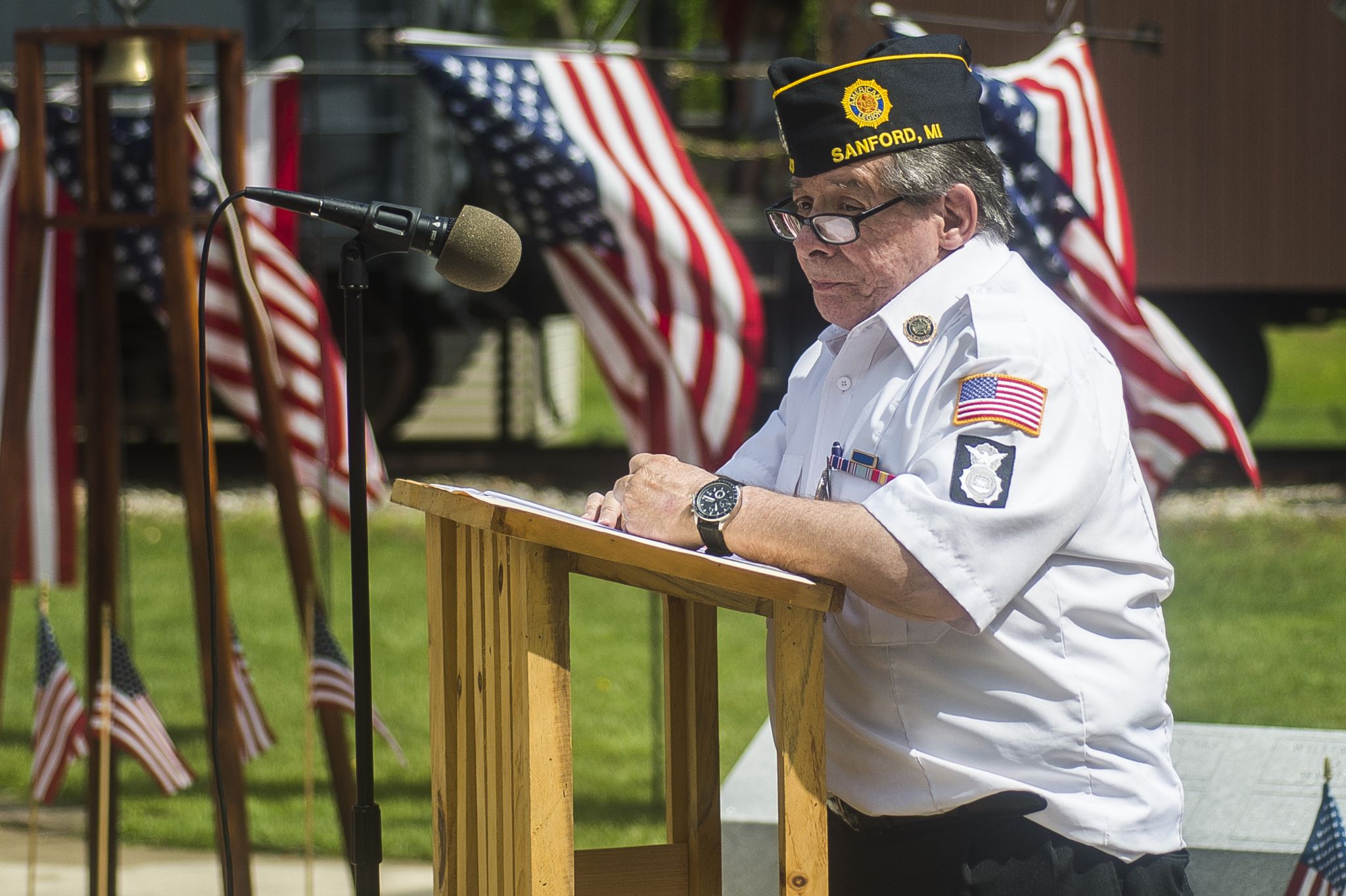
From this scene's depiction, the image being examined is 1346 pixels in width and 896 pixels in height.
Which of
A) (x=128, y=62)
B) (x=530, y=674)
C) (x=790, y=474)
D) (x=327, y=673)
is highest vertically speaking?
(x=128, y=62)

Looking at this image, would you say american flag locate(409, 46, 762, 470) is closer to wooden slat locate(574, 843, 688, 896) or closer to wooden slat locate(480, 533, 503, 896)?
wooden slat locate(574, 843, 688, 896)

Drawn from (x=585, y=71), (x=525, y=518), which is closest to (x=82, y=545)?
(x=585, y=71)

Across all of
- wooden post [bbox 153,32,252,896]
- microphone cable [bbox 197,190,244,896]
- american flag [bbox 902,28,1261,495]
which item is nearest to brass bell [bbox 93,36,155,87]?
wooden post [bbox 153,32,252,896]

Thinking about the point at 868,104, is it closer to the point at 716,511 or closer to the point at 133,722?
the point at 716,511

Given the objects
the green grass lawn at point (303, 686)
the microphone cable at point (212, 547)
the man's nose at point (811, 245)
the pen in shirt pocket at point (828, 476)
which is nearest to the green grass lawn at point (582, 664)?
the green grass lawn at point (303, 686)

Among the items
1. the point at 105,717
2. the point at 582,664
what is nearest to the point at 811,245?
the point at 105,717

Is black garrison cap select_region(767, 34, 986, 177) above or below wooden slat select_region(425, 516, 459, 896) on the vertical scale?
above

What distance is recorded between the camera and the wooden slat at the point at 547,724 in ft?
5.53

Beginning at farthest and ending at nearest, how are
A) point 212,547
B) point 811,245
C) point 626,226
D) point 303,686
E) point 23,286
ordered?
1. point 303,686
2. point 626,226
3. point 23,286
4. point 212,547
5. point 811,245

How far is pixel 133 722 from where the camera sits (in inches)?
130

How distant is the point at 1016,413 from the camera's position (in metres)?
1.71

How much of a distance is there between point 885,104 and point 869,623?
0.64 m

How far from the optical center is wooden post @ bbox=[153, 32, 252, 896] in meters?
2.87

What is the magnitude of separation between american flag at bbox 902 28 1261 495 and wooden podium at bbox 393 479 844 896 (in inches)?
99.5
